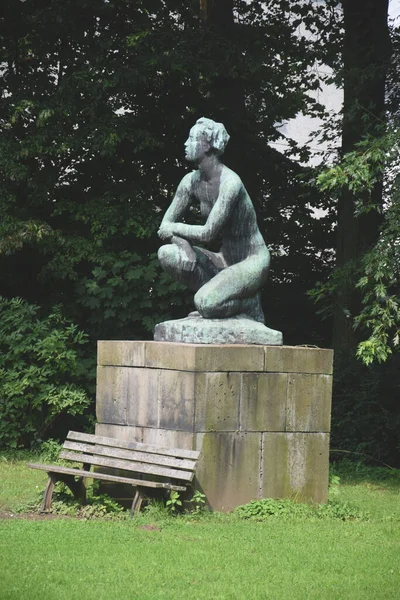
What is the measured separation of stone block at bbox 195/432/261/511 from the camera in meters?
8.54

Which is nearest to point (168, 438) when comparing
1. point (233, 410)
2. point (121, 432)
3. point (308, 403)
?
point (233, 410)

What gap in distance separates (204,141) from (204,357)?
6.38ft

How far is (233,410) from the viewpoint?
28.5 feet

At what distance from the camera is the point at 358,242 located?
597 inches

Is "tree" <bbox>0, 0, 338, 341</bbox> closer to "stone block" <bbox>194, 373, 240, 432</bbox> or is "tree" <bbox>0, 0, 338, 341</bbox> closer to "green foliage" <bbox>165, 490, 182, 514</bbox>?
"stone block" <bbox>194, 373, 240, 432</bbox>

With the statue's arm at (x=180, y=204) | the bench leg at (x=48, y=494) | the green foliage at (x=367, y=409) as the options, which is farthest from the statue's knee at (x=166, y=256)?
the green foliage at (x=367, y=409)

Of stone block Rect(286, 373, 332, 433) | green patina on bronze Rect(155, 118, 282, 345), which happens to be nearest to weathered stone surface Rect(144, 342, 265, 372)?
green patina on bronze Rect(155, 118, 282, 345)

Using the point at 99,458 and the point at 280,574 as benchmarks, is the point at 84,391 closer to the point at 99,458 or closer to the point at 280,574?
the point at 99,458

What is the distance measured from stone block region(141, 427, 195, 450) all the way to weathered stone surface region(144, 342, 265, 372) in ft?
1.70

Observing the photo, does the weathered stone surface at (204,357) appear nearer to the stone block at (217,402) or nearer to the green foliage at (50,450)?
the stone block at (217,402)

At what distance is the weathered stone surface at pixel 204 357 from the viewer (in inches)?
335

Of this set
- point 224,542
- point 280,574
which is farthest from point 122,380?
point 280,574

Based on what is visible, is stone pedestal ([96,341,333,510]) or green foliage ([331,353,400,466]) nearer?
stone pedestal ([96,341,333,510])

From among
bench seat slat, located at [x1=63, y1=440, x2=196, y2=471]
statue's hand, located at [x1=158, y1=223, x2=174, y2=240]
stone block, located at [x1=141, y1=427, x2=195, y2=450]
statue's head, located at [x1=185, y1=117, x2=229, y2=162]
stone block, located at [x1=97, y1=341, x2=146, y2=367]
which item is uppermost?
statue's head, located at [x1=185, y1=117, x2=229, y2=162]
